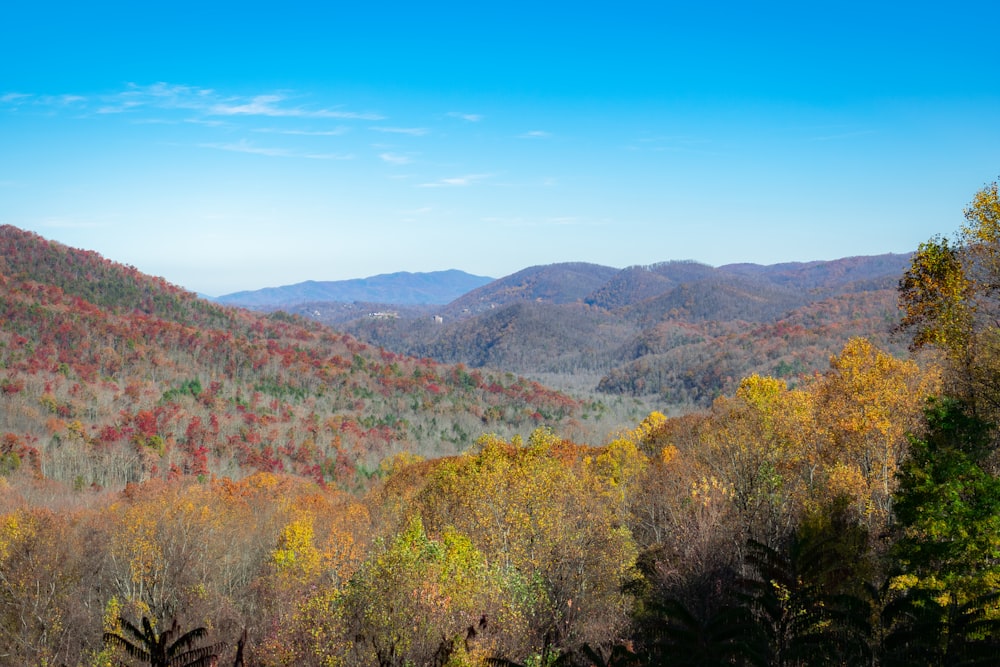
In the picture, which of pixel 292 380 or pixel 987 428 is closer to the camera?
pixel 987 428

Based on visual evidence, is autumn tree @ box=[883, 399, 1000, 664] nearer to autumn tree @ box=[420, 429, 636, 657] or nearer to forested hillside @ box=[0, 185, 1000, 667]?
forested hillside @ box=[0, 185, 1000, 667]

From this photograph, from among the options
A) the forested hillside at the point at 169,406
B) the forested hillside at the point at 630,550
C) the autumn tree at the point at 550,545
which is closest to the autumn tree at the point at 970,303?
the forested hillside at the point at 630,550

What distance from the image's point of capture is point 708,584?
26.1 metres

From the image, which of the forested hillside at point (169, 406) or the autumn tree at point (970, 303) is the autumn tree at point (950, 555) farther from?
the forested hillside at point (169, 406)

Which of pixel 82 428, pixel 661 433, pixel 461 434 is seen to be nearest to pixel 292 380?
pixel 461 434

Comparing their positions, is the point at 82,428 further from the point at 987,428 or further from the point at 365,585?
the point at 987,428

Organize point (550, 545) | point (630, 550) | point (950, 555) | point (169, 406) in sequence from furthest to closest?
1. point (169, 406)
2. point (630, 550)
3. point (550, 545)
4. point (950, 555)

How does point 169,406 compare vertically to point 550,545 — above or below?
below

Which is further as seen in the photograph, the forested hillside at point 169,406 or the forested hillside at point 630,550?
the forested hillside at point 169,406

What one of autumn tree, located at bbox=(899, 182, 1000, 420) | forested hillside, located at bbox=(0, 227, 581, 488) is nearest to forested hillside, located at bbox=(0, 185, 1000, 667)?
autumn tree, located at bbox=(899, 182, 1000, 420)

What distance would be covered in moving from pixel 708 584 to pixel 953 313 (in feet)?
45.0

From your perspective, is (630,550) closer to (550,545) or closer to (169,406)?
(550,545)

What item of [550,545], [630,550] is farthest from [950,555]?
[550,545]

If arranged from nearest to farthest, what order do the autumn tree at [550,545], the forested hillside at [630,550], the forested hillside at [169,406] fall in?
the forested hillside at [630,550] < the autumn tree at [550,545] < the forested hillside at [169,406]
